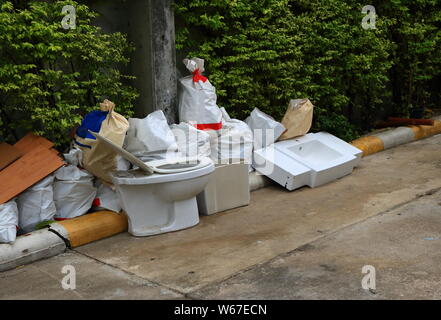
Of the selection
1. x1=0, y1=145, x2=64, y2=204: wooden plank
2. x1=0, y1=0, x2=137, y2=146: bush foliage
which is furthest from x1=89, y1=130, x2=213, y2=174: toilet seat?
x1=0, y1=0, x2=137, y2=146: bush foliage

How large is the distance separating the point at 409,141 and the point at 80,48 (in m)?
5.07

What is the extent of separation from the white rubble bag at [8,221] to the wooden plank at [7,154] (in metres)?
0.39

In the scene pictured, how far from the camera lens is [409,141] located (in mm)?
7980

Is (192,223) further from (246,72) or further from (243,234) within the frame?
(246,72)

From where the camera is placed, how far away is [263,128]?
6.20m

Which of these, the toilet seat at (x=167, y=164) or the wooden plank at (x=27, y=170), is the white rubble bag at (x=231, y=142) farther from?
the wooden plank at (x=27, y=170)

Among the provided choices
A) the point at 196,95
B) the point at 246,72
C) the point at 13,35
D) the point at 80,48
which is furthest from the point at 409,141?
the point at 13,35

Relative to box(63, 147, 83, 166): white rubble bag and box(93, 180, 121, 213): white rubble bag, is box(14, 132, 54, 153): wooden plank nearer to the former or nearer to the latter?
box(63, 147, 83, 166): white rubble bag

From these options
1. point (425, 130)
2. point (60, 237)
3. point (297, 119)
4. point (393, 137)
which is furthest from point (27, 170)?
point (425, 130)

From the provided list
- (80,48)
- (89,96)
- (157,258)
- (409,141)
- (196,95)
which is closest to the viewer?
(157,258)

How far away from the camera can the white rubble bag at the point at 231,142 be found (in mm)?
5734

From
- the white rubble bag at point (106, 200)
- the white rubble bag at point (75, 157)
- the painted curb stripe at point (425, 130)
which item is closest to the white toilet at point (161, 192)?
the white rubble bag at point (106, 200)

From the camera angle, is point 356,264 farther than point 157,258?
No

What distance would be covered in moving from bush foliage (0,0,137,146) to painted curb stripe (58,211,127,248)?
859 mm
